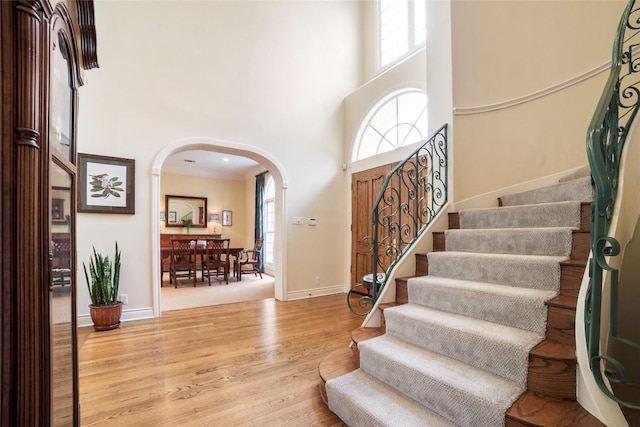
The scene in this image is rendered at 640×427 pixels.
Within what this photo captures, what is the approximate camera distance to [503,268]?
1.84 m

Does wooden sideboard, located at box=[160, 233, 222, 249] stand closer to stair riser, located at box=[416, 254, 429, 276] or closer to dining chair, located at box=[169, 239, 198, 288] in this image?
dining chair, located at box=[169, 239, 198, 288]

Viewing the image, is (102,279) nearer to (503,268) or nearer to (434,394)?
(434,394)

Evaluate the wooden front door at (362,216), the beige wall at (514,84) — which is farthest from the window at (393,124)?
the beige wall at (514,84)

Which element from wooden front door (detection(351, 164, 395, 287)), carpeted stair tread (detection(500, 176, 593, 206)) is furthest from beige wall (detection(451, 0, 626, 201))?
wooden front door (detection(351, 164, 395, 287))

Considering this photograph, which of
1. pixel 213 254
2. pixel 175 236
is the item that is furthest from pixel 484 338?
pixel 175 236

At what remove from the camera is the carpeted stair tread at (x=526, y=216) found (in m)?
1.93

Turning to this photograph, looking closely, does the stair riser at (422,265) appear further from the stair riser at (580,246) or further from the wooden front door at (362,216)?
the wooden front door at (362,216)

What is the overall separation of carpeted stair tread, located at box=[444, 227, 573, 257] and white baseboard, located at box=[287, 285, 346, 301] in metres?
2.86

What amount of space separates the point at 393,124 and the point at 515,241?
10.2ft

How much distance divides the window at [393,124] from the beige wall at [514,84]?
1000mm

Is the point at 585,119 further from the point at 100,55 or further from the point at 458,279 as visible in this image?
the point at 100,55

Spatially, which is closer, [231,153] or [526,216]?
[526,216]

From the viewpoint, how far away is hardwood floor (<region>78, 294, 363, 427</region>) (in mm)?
1794

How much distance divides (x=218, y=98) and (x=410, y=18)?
3363 mm
